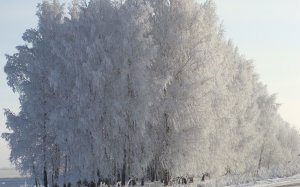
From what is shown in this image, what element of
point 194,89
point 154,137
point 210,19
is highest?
point 210,19

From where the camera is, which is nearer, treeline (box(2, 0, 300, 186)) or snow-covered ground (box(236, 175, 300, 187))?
snow-covered ground (box(236, 175, 300, 187))

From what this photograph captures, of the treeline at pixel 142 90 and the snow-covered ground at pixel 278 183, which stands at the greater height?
the treeline at pixel 142 90

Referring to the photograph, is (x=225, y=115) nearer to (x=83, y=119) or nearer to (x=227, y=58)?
(x=227, y=58)

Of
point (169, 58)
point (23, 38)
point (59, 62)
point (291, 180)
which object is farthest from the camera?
point (23, 38)

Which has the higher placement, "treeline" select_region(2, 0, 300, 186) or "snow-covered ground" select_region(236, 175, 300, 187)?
"treeline" select_region(2, 0, 300, 186)

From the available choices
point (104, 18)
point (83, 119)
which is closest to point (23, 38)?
point (104, 18)

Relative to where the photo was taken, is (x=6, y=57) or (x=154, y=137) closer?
(x=154, y=137)

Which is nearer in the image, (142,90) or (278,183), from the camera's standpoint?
(278,183)

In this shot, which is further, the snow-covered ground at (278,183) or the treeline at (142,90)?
the treeline at (142,90)

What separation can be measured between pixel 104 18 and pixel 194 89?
7705 mm

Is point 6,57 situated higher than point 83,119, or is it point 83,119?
point 6,57

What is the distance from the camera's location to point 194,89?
109ft

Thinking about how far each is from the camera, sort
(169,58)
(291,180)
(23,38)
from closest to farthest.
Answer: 1. (291,180)
2. (169,58)
3. (23,38)

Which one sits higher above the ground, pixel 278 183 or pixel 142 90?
pixel 142 90
